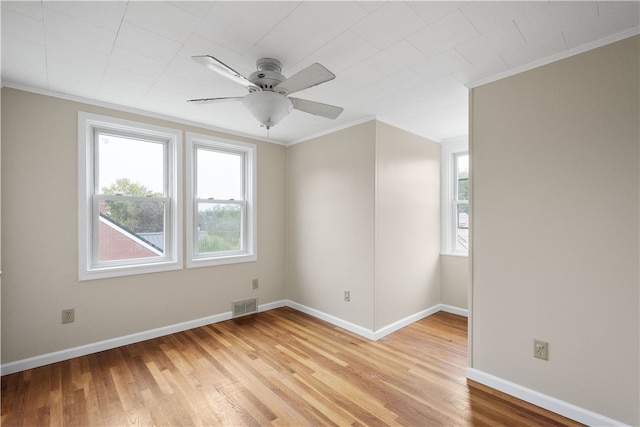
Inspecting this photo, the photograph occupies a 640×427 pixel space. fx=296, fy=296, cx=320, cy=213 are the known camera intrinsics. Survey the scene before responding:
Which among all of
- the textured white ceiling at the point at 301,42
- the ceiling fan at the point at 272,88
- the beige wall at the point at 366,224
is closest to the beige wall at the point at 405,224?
the beige wall at the point at 366,224

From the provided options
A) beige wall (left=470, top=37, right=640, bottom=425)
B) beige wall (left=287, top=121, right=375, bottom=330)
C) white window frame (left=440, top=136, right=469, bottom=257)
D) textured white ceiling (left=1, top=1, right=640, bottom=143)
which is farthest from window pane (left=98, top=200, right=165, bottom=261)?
white window frame (left=440, top=136, right=469, bottom=257)

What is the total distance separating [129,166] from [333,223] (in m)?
2.35

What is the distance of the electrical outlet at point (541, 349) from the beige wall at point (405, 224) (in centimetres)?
143

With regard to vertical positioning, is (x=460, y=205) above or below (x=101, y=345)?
above

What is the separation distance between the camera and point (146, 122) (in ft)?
10.4

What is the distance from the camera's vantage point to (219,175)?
12.7 ft

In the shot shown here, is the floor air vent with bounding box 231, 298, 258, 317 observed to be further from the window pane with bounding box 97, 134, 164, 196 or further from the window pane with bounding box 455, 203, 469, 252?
the window pane with bounding box 455, 203, 469, 252

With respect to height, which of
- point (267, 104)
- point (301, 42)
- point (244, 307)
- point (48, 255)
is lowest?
point (244, 307)

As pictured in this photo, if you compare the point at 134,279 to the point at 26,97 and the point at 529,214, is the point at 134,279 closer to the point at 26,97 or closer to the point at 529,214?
the point at 26,97

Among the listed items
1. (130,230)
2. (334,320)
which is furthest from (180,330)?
(334,320)

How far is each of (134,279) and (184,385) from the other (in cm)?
135

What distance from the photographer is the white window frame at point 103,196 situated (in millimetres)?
2775

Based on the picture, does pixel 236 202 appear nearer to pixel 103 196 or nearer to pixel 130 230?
pixel 130 230

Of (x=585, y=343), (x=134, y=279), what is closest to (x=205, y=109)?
(x=134, y=279)
